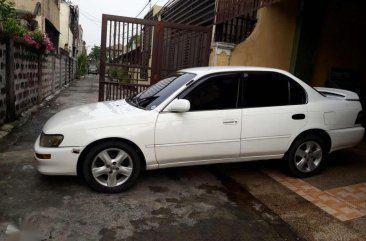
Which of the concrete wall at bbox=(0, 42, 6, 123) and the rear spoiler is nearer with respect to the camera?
the rear spoiler

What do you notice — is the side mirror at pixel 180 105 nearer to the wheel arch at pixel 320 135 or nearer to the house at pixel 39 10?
the wheel arch at pixel 320 135

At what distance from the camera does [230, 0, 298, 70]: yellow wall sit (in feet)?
27.9

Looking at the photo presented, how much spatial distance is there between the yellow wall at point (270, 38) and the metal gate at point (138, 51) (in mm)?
913

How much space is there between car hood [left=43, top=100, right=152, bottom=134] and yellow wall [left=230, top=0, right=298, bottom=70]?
463 cm

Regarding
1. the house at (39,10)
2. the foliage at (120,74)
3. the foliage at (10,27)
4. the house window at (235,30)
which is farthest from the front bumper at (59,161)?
the house at (39,10)

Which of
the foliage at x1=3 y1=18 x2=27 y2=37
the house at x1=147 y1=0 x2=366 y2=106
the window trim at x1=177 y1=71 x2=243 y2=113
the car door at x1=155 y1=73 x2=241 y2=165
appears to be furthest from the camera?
the house at x1=147 y1=0 x2=366 y2=106

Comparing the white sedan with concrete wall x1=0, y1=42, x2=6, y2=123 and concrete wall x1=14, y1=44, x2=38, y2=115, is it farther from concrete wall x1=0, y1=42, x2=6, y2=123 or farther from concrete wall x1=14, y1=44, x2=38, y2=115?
concrete wall x1=14, y1=44, x2=38, y2=115

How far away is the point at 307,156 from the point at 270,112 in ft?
3.14

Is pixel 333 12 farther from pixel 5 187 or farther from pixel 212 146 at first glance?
pixel 5 187

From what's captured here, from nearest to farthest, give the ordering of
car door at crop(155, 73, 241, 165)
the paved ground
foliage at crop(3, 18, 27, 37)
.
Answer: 1. the paved ground
2. car door at crop(155, 73, 241, 165)
3. foliage at crop(3, 18, 27, 37)

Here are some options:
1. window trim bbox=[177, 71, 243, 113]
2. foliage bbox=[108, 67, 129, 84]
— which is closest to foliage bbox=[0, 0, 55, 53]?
foliage bbox=[108, 67, 129, 84]

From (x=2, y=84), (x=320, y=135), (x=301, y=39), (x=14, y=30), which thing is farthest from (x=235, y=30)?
(x=2, y=84)

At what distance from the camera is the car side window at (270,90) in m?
4.82

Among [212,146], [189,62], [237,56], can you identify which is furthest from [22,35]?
[212,146]
